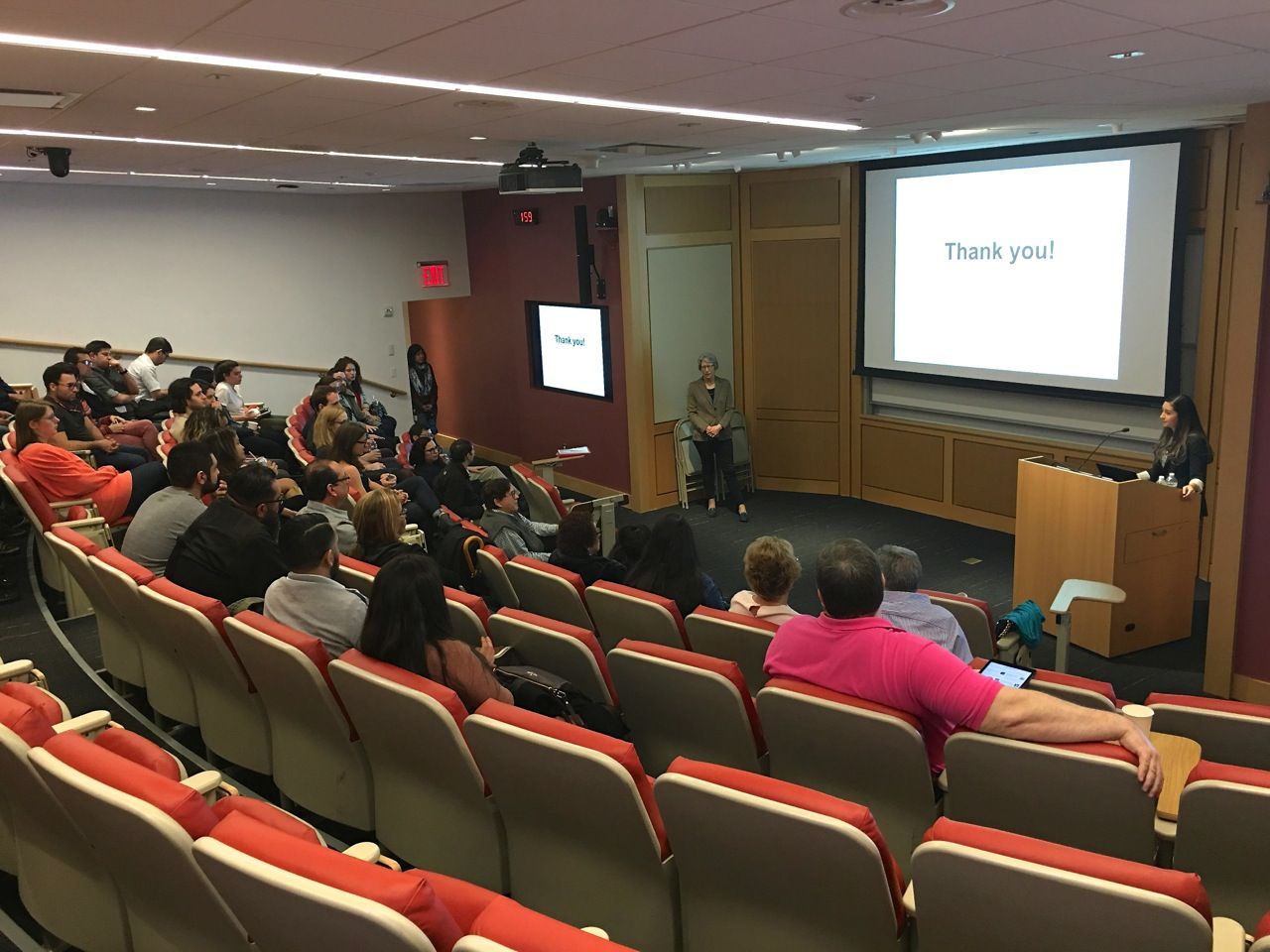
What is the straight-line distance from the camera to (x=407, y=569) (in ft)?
10.2

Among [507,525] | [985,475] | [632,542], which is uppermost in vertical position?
[632,542]

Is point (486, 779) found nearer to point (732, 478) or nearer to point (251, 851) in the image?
point (251, 851)

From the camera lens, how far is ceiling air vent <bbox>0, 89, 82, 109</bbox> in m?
4.04

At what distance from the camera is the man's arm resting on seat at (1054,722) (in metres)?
2.52

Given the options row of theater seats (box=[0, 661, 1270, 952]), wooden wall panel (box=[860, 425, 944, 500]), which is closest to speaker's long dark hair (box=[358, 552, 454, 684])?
row of theater seats (box=[0, 661, 1270, 952])

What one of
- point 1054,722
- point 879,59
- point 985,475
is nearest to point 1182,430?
point 985,475

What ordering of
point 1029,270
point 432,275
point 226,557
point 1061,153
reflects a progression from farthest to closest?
point 432,275 < point 1029,270 < point 1061,153 < point 226,557

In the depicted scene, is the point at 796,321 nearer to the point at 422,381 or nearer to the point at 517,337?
the point at 517,337

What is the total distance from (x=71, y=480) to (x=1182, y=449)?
253 inches

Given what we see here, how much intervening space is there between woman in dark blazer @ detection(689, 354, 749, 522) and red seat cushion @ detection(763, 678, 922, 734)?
6.78m

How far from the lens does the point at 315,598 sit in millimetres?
3584

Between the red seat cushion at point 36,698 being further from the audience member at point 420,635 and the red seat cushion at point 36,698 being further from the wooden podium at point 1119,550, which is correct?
the wooden podium at point 1119,550

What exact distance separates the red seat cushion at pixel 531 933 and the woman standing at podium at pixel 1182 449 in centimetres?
527

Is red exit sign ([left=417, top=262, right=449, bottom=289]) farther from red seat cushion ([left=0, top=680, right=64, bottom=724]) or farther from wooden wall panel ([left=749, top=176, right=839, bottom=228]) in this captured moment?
red seat cushion ([left=0, top=680, right=64, bottom=724])
